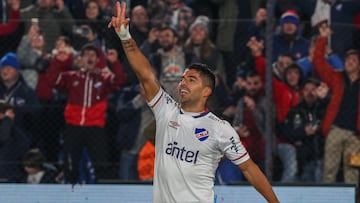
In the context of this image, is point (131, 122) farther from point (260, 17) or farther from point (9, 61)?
point (260, 17)

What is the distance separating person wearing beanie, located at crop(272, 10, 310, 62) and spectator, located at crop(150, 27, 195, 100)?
1.06m

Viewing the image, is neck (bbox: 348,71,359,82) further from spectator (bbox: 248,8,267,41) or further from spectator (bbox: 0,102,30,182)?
spectator (bbox: 0,102,30,182)

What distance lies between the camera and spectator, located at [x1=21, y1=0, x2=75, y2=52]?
40.9 ft

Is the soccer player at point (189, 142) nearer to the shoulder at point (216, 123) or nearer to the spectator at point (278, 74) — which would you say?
the shoulder at point (216, 123)

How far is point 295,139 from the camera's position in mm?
12047

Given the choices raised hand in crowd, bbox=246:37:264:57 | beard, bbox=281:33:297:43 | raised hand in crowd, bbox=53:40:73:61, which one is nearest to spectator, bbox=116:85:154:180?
raised hand in crowd, bbox=53:40:73:61

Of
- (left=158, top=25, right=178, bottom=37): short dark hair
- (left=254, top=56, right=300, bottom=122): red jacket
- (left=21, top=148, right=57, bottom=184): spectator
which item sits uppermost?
(left=158, top=25, right=178, bottom=37): short dark hair

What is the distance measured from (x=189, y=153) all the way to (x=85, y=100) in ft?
16.3

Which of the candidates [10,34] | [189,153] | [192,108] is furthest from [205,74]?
[10,34]

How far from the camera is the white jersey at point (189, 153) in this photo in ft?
23.8

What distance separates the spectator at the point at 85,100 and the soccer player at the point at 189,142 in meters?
4.64

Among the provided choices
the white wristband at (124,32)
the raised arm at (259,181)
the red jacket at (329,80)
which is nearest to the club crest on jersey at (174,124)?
the raised arm at (259,181)

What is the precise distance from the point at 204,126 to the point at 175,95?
4.77m

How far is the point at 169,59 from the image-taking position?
1227 cm
